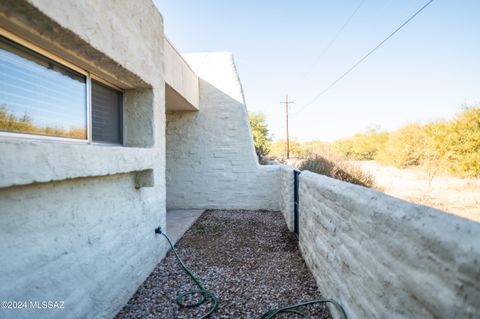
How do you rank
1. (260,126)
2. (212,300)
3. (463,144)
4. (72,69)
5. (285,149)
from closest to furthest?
(72,69) → (212,300) → (463,144) → (260,126) → (285,149)

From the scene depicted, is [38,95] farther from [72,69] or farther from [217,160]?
[217,160]

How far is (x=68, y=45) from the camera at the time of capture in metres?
1.80

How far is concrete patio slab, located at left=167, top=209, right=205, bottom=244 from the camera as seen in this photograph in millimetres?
4594

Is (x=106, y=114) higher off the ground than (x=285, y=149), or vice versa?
(x=285, y=149)

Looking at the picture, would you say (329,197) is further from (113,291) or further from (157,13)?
(157,13)

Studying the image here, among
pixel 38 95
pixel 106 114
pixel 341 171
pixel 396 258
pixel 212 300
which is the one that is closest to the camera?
pixel 396 258

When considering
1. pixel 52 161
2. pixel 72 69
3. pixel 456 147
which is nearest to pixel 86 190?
pixel 52 161

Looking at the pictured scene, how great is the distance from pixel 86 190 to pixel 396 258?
2095 mm

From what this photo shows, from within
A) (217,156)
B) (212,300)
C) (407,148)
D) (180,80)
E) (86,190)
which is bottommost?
(212,300)

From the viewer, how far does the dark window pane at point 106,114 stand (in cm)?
245

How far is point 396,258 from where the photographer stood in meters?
1.17

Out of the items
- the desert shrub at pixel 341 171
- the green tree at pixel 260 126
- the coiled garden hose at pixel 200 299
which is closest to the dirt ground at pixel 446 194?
the desert shrub at pixel 341 171

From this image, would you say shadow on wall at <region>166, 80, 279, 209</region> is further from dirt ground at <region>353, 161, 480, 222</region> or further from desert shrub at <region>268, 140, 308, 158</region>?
desert shrub at <region>268, 140, 308, 158</region>

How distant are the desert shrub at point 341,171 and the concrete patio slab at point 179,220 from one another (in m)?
3.17
